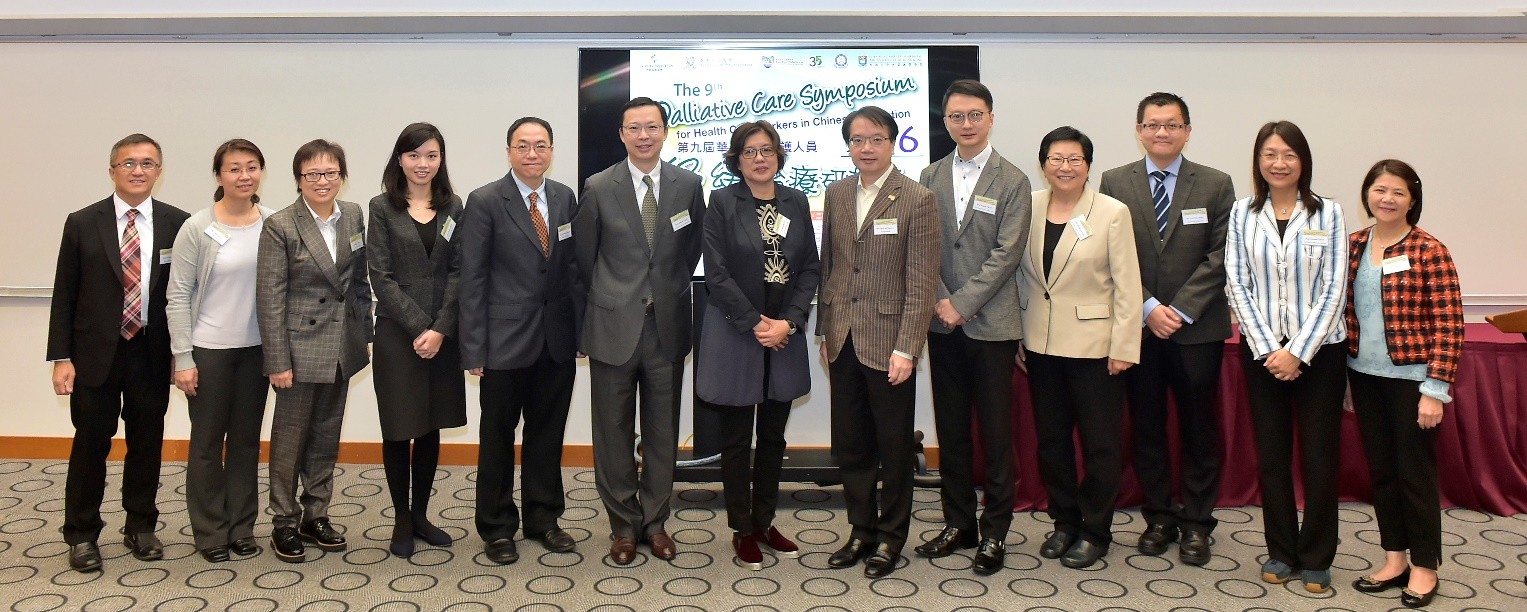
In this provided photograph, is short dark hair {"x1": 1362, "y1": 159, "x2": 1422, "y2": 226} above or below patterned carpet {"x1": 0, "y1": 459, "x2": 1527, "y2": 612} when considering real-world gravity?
Answer: above

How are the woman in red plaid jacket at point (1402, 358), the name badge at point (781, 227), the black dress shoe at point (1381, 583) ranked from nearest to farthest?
the woman in red plaid jacket at point (1402, 358) → the black dress shoe at point (1381, 583) → the name badge at point (781, 227)

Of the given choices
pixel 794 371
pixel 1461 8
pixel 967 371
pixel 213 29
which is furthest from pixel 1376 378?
pixel 213 29

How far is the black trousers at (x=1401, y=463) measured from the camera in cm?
280

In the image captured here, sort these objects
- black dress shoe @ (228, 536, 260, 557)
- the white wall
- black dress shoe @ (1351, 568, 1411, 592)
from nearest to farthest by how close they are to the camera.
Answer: black dress shoe @ (1351, 568, 1411, 592), black dress shoe @ (228, 536, 260, 557), the white wall

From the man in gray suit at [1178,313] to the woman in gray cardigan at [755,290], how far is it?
3.76ft

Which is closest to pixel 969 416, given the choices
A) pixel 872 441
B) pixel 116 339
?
pixel 872 441

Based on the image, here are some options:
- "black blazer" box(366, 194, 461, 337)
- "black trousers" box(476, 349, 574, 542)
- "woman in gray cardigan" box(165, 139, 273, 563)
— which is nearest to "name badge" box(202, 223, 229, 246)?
"woman in gray cardigan" box(165, 139, 273, 563)

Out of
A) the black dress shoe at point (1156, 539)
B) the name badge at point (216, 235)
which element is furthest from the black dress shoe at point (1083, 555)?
the name badge at point (216, 235)

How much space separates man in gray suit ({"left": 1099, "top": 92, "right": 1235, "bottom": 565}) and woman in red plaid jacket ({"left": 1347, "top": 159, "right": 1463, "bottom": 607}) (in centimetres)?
41

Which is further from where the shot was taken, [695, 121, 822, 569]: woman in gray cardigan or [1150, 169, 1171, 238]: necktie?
[1150, 169, 1171, 238]: necktie

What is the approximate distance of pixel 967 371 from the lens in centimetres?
318

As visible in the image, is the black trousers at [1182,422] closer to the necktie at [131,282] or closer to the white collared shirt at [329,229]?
the white collared shirt at [329,229]

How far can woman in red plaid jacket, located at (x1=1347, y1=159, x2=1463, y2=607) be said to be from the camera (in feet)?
8.98

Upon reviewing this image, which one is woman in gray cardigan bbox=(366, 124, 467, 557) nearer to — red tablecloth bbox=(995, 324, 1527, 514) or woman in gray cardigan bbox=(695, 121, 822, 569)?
woman in gray cardigan bbox=(695, 121, 822, 569)
